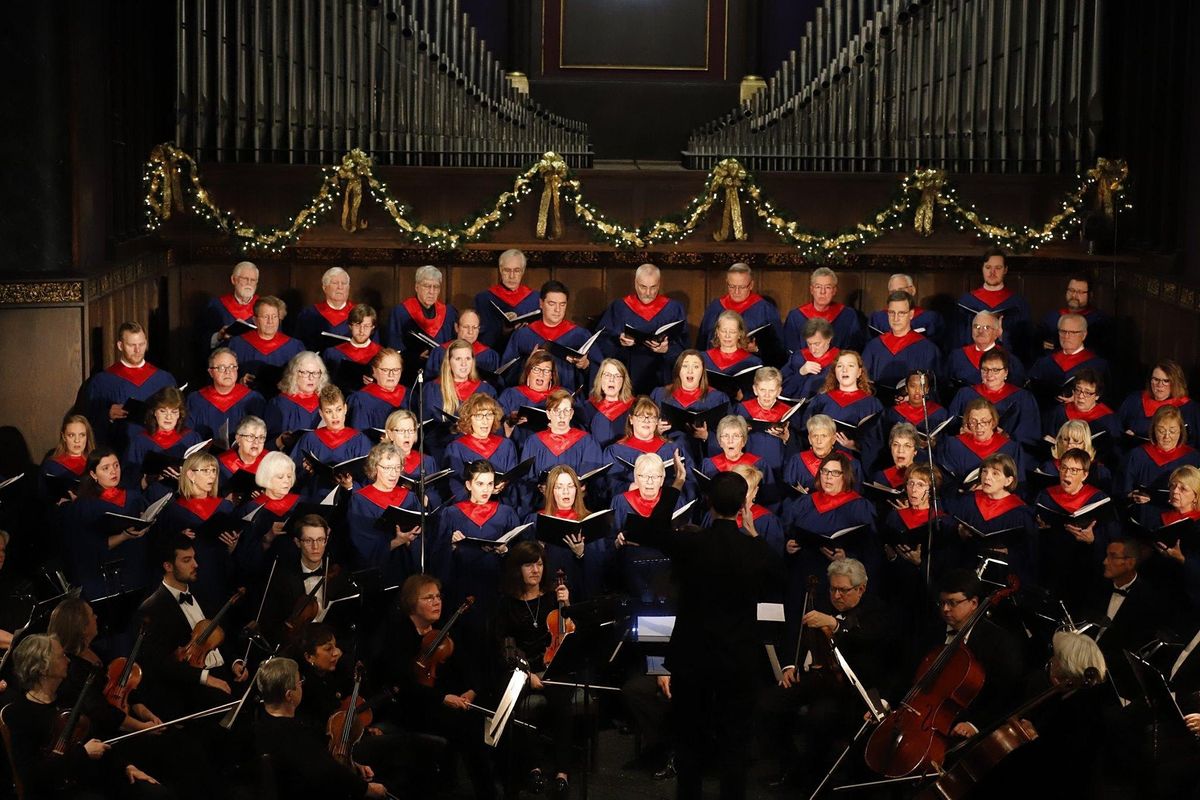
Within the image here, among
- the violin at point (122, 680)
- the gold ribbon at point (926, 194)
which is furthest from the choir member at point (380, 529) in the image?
the gold ribbon at point (926, 194)

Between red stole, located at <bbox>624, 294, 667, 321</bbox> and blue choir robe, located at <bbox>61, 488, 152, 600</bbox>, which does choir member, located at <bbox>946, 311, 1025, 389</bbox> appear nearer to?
red stole, located at <bbox>624, 294, 667, 321</bbox>

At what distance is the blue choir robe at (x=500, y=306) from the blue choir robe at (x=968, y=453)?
2684mm

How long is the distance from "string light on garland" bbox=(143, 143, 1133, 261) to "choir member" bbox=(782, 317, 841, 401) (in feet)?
4.42

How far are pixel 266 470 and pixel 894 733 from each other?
324cm

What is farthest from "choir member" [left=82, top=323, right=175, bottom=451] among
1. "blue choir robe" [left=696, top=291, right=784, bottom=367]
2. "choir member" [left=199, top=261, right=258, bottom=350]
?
"blue choir robe" [left=696, top=291, right=784, bottom=367]

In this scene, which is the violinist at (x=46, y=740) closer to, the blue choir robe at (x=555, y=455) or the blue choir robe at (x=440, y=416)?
the blue choir robe at (x=555, y=455)

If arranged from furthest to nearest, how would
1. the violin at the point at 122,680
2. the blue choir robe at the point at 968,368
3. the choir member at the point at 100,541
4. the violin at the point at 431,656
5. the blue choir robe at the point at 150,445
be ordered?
the blue choir robe at the point at 968,368, the blue choir robe at the point at 150,445, the choir member at the point at 100,541, the violin at the point at 431,656, the violin at the point at 122,680

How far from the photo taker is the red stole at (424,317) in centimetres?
1042

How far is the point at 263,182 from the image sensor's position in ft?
36.8

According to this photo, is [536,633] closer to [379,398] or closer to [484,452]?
[484,452]

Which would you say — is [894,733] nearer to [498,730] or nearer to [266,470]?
[498,730]

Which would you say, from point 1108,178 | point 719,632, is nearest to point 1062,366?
point 1108,178

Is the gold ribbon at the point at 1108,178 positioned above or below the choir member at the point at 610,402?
above

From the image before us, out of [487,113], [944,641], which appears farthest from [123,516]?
[487,113]
